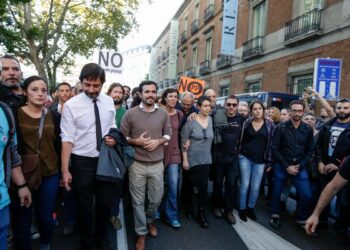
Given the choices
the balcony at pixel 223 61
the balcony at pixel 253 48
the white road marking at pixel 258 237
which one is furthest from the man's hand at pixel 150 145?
the balcony at pixel 223 61

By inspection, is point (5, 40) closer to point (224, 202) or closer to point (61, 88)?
point (61, 88)

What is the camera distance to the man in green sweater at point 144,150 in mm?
3656

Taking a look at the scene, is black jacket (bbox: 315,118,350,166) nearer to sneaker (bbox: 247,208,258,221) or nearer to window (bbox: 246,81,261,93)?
sneaker (bbox: 247,208,258,221)

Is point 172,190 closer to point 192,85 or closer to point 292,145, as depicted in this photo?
point 292,145

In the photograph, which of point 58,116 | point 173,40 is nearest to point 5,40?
point 58,116

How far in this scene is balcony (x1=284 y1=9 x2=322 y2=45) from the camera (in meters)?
11.3

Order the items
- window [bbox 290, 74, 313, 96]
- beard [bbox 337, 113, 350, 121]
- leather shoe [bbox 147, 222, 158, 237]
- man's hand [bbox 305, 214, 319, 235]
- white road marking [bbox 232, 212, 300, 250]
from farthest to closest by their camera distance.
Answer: window [bbox 290, 74, 313, 96]
beard [bbox 337, 113, 350, 121]
leather shoe [bbox 147, 222, 158, 237]
white road marking [bbox 232, 212, 300, 250]
man's hand [bbox 305, 214, 319, 235]

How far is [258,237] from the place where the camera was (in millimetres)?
4109

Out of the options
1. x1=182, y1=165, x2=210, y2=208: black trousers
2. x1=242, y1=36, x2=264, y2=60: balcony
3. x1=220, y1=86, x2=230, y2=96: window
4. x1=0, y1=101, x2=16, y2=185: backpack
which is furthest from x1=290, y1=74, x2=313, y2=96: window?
x1=0, y1=101, x2=16, y2=185: backpack

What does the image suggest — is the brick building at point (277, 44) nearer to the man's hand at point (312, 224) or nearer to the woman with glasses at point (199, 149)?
the woman with glasses at point (199, 149)

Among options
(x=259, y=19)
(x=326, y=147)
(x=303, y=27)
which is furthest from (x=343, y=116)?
(x=259, y=19)

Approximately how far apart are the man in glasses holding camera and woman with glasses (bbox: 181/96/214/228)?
0.75 feet

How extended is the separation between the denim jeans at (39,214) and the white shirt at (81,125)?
1.26 ft

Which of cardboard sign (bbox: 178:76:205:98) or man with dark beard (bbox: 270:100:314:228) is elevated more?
cardboard sign (bbox: 178:76:205:98)
